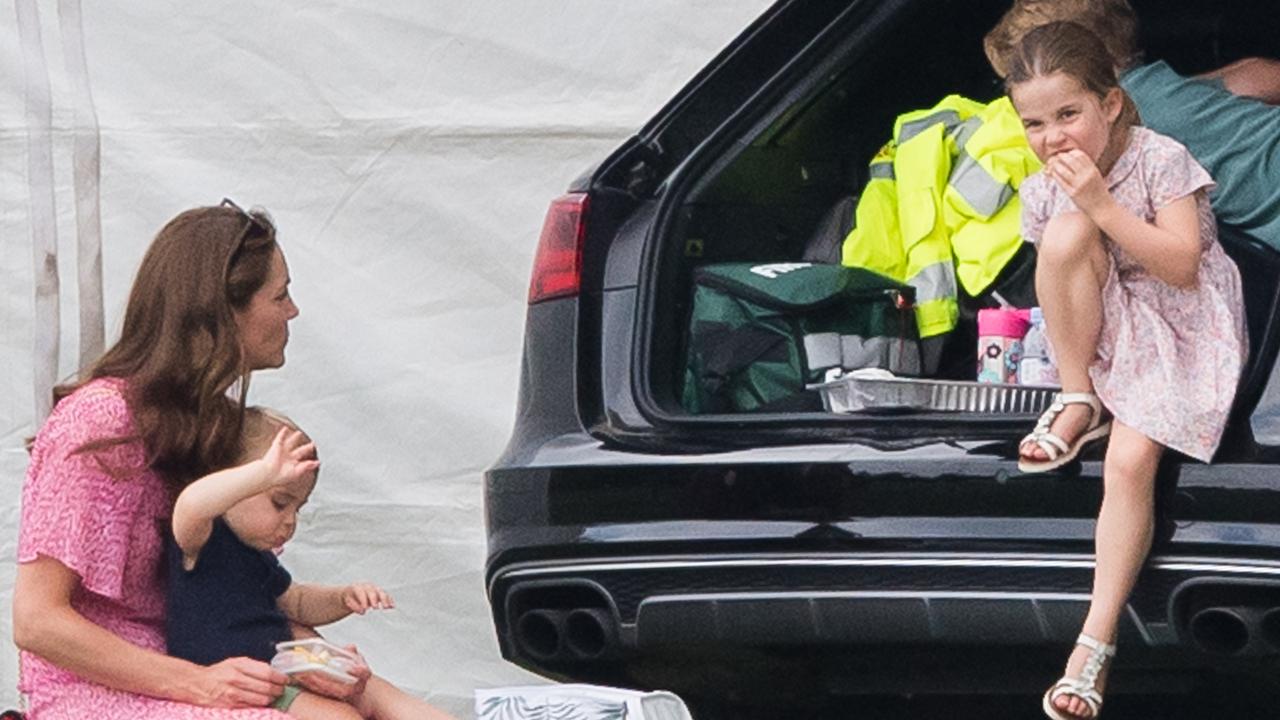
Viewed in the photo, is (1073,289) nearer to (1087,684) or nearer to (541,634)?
(1087,684)


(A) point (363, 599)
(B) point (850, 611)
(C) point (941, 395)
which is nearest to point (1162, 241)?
(C) point (941, 395)

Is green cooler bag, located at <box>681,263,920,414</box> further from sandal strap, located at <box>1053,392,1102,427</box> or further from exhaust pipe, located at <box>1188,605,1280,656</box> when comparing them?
exhaust pipe, located at <box>1188,605,1280,656</box>

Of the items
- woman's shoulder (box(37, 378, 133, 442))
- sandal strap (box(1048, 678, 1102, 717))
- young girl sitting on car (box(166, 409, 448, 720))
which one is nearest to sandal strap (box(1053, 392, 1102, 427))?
sandal strap (box(1048, 678, 1102, 717))

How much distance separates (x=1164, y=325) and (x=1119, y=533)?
367 mm

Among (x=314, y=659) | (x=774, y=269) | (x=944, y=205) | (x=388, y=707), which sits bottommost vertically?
(x=388, y=707)

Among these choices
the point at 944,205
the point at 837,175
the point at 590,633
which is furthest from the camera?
the point at 837,175

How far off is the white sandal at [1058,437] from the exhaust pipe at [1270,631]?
34 centimetres

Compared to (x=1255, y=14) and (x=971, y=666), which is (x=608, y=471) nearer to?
(x=971, y=666)

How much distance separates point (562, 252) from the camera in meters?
4.24

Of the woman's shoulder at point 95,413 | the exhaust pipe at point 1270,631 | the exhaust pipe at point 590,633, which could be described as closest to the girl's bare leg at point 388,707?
the exhaust pipe at point 590,633

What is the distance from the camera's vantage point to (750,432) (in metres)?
3.91

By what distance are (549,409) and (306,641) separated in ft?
2.25

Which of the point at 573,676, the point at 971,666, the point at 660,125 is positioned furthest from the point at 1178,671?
the point at 660,125

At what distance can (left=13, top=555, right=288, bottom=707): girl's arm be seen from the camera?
3.40 meters
